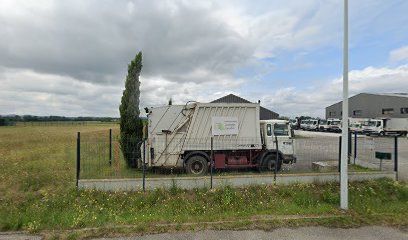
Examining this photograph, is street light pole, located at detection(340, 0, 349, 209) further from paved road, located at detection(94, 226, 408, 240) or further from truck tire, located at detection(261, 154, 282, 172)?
truck tire, located at detection(261, 154, 282, 172)

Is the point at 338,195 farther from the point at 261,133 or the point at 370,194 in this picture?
the point at 261,133

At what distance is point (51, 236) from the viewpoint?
5.23m

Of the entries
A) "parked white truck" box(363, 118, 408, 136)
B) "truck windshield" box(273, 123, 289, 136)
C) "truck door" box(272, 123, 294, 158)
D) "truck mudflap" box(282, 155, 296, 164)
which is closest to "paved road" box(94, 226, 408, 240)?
"truck mudflap" box(282, 155, 296, 164)

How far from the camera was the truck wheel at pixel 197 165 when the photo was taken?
31.9 feet

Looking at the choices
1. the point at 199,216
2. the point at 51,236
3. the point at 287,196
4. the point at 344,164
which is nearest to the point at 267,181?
the point at 287,196

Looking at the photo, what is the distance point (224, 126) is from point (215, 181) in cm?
233

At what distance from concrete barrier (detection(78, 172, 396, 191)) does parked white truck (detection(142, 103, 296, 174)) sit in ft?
4.46

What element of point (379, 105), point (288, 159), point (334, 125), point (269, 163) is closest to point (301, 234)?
point (269, 163)

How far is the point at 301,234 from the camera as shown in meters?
5.37

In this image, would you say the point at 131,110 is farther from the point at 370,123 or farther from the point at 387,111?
the point at 387,111

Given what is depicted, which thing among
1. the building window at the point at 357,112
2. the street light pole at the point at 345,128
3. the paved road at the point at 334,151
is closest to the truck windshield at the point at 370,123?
the building window at the point at 357,112

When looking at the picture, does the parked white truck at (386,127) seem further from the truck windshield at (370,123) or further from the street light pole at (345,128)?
the street light pole at (345,128)

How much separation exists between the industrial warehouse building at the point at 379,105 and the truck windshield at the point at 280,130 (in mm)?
42376

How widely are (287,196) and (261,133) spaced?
3181 mm
